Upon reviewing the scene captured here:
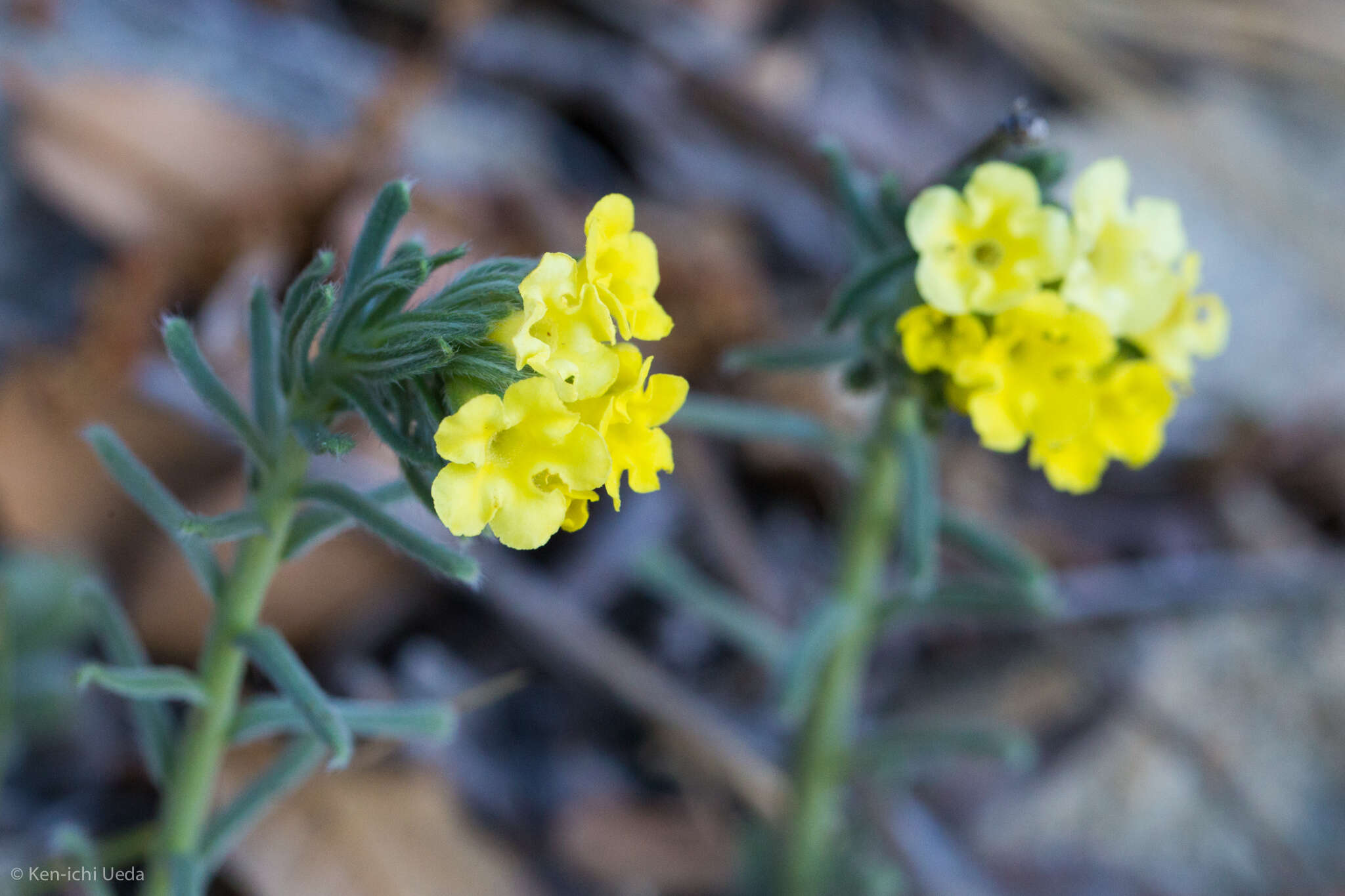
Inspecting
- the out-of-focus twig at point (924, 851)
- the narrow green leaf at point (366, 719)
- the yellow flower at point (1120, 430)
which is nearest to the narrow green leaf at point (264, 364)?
the narrow green leaf at point (366, 719)

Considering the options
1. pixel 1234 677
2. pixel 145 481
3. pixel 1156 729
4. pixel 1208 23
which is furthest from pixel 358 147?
pixel 1208 23

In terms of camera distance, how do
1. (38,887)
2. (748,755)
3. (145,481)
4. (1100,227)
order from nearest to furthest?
(145,481) → (1100,227) → (38,887) → (748,755)

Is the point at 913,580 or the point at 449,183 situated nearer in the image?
the point at 913,580

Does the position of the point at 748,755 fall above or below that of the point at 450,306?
above

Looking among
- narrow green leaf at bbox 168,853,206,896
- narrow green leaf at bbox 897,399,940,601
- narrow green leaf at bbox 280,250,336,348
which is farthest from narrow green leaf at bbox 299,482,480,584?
narrow green leaf at bbox 897,399,940,601

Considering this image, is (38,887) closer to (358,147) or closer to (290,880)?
(290,880)

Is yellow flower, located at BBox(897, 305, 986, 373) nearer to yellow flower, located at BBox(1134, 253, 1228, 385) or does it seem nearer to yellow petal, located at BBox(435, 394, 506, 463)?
yellow flower, located at BBox(1134, 253, 1228, 385)

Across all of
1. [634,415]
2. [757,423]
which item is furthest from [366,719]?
[757,423]
